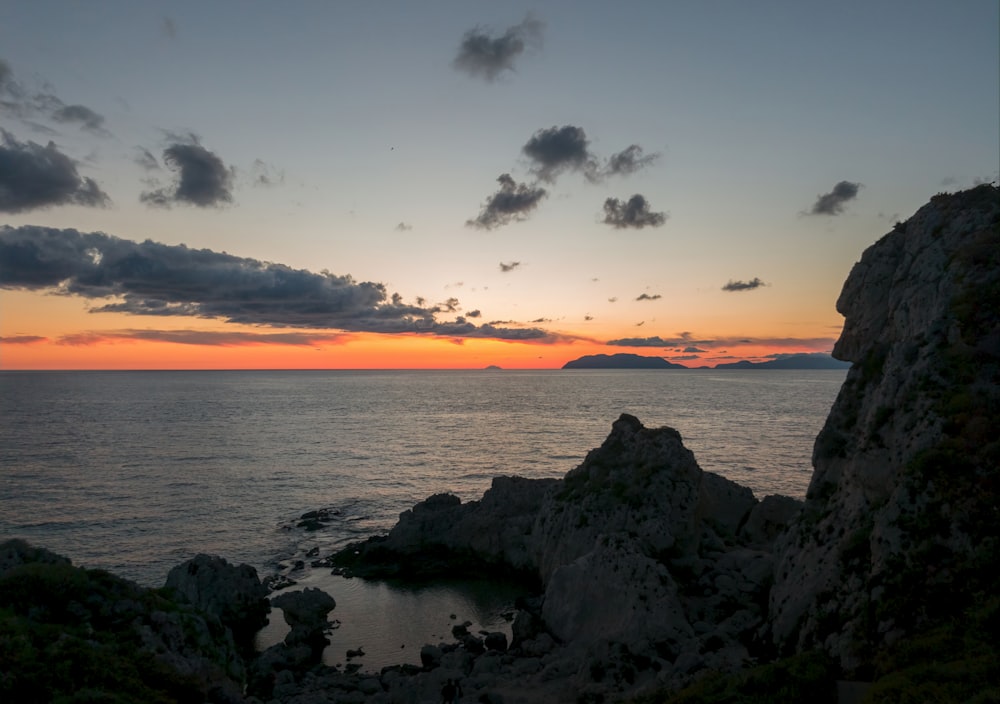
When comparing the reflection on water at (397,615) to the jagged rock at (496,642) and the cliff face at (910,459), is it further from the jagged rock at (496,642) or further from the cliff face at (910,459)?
the cliff face at (910,459)

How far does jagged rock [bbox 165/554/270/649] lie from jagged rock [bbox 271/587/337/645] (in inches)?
47.5

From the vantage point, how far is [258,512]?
55219mm

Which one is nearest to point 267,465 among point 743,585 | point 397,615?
point 397,615

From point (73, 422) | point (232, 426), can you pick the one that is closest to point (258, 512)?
point (232, 426)

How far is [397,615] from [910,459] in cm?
2653

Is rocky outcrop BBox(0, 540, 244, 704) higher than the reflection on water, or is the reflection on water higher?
rocky outcrop BBox(0, 540, 244, 704)

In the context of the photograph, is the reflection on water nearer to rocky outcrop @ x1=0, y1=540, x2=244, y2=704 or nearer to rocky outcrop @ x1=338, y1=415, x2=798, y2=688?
rocky outcrop @ x1=338, y1=415, x2=798, y2=688

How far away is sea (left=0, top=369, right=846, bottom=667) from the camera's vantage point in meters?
37.5

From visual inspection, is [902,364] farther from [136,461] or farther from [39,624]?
[136,461]

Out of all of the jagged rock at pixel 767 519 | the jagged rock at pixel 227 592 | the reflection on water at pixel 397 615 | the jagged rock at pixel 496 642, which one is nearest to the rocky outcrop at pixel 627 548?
the jagged rock at pixel 767 519

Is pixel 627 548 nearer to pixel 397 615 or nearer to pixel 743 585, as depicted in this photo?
pixel 743 585

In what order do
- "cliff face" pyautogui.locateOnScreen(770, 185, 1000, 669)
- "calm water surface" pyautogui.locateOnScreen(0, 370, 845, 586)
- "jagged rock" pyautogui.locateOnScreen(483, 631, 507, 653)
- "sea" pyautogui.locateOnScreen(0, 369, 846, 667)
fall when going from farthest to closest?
"calm water surface" pyautogui.locateOnScreen(0, 370, 845, 586) < "sea" pyautogui.locateOnScreen(0, 369, 846, 667) < "jagged rock" pyautogui.locateOnScreen(483, 631, 507, 653) < "cliff face" pyautogui.locateOnScreen(770, 185, 1000, 669)

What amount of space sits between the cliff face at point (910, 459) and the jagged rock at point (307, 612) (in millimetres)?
21559

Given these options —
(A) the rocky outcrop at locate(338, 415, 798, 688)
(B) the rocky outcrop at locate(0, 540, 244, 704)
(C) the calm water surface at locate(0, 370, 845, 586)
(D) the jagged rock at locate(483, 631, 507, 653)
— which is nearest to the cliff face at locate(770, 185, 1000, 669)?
(A) the rocky outcrop at locate(338, 415, 798, 688)
